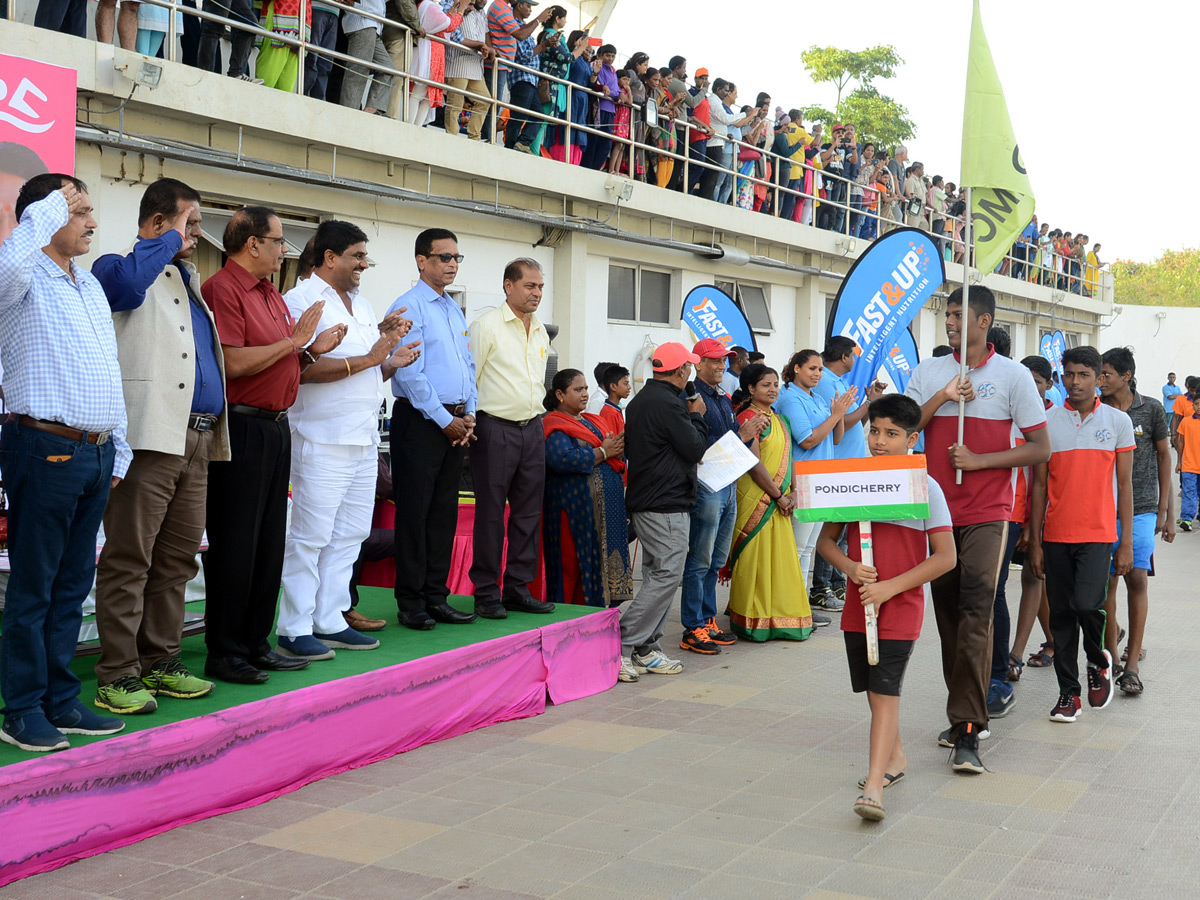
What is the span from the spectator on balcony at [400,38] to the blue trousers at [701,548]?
721cm

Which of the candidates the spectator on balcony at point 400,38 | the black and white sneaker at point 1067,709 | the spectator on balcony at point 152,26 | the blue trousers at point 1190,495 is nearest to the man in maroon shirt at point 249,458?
the black and white sneaker at point 1067,709

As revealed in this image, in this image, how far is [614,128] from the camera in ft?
52.5

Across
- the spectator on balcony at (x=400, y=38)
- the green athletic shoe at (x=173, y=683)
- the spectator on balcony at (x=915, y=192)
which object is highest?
the spectator on balcony at (x=915, y=192)

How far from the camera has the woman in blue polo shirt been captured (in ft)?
26.7

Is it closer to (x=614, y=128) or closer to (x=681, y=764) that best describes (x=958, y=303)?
(x=681, y=764)

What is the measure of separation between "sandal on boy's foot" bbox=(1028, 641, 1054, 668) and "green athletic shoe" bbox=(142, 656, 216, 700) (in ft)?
16.5

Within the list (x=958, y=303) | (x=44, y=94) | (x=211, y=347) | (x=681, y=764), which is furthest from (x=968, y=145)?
(x=44, y=94)

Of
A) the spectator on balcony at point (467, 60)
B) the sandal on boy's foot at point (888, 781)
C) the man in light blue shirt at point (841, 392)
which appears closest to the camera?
the sandal on boy's foot at point (888, 781)

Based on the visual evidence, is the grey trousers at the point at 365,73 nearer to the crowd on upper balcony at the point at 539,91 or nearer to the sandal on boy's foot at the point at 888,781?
the crowd on upper balcony at the point at 539,91

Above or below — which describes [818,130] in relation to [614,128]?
above

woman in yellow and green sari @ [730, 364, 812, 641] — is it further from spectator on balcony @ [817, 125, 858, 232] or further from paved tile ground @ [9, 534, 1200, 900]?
spectator on balcony @ [817, 125, 858, 232]

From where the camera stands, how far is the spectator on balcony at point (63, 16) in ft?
30.8

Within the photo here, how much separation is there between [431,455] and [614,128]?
1110cm

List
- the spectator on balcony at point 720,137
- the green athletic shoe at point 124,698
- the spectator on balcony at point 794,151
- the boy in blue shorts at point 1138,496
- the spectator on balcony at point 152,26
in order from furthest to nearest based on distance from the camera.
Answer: the spectator on balcony at point 794,151
the spectator on balcony at point 720,137
the spectator on balcony at point 152,26
the boy in blue shorts at point 1138,496
the green athletic shoe at point 124,698
